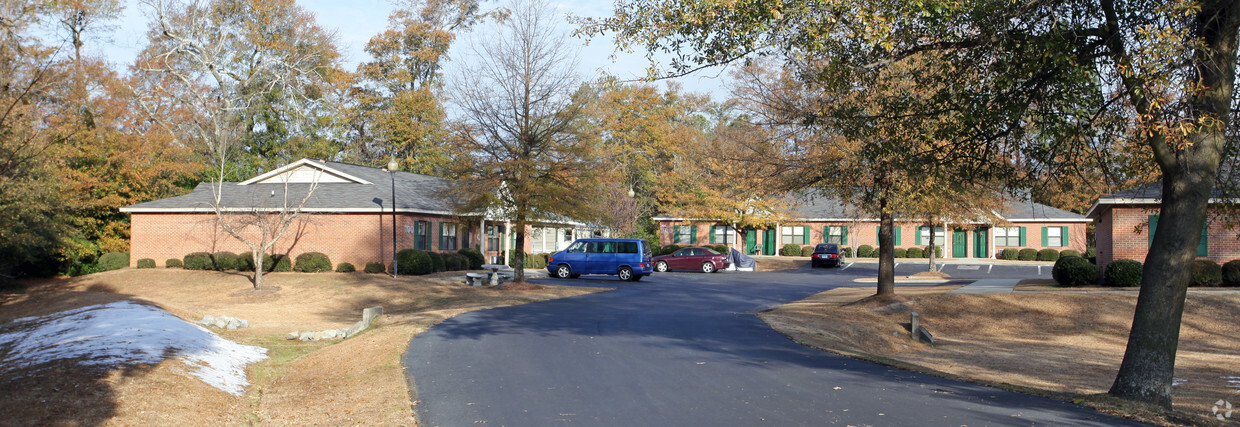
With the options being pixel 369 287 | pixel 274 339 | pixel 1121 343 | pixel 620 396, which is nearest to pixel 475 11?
pixel 369 287

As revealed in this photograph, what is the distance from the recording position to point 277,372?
1313 cm

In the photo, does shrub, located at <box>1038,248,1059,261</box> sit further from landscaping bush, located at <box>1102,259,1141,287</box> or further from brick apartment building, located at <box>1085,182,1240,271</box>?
landscaping bush, located at <box>1102,259,1141,287</box>

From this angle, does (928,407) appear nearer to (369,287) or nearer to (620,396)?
(620,396)

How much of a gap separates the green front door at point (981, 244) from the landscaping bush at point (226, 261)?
42720 mm

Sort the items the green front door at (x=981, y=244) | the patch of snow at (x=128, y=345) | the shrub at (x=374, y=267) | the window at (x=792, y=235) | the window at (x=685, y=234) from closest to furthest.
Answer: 1. the patch of snow at (x=128, y=345)
2. the shrub at (x=374, y=267)
3. the green front door at (x=981, y=244)
4. the window at (x=792, y=235)
5. the window at (x=685, y=234)

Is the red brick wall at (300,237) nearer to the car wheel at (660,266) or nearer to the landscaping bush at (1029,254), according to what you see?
the car wheel at (660,266)

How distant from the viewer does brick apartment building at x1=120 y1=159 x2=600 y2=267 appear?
3359 cm

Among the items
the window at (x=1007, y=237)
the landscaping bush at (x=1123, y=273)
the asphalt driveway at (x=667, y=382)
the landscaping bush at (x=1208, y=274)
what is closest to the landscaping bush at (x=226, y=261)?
the asphalt driveway at (x=667, y=382)

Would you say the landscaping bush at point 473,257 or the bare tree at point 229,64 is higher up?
the bare tree at point 229,64

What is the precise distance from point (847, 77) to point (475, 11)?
48641mm

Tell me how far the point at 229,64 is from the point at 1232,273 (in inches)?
1922

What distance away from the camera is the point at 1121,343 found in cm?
1869

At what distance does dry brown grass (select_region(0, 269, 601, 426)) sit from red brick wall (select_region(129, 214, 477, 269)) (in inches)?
215

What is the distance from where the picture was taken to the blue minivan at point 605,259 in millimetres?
32594
